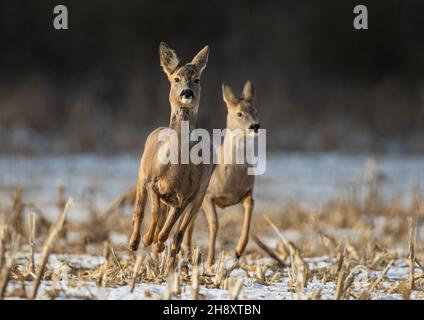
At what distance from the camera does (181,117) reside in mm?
6840

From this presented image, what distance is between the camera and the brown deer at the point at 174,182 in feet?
21.9

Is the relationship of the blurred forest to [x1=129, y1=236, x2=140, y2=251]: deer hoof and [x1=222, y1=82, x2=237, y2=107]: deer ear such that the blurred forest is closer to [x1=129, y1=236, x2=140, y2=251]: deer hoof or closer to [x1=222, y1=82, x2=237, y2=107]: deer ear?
[x1=222, y1=82, x2=237, y2=107]: deer ear

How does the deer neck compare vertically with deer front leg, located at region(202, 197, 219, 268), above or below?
above

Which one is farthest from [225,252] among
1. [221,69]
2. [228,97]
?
[221,69]

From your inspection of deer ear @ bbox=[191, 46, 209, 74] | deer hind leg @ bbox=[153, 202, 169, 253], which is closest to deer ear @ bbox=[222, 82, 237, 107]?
deer ear @ bbox=[191, 46, 209, 74]

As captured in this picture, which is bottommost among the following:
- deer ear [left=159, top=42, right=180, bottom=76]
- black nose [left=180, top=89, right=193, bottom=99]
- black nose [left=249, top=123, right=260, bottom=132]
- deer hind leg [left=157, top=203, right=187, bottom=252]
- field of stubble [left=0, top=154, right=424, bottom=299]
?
field of stubble [left=0, top=154, right=424, bottom=299]

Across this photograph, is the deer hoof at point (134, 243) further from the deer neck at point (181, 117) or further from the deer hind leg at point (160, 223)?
the deer neck at point (181, 117)

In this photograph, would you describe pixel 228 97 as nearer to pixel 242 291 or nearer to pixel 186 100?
pixel 186 100

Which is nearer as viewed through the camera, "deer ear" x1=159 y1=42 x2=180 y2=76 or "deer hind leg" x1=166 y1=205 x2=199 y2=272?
"deer hind leg" x1=166 y1=205 x2=199 y2=272

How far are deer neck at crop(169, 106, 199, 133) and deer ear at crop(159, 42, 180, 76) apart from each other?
1.56 feet

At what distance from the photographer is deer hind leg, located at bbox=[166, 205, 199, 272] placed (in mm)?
6629

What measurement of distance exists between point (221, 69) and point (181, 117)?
64.0 feet

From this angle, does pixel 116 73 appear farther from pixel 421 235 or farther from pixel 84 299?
pixel 84 299
